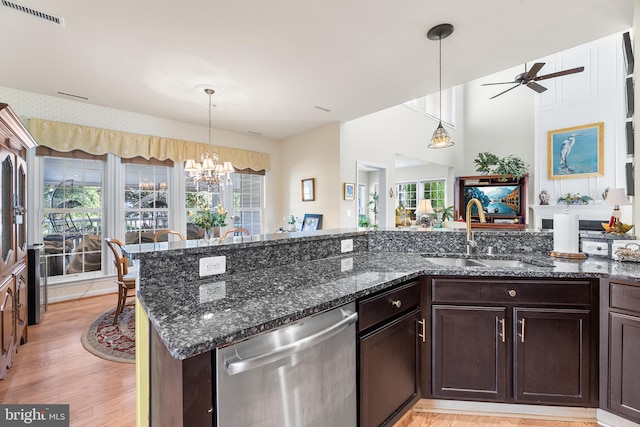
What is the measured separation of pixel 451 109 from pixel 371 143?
12.7 ft

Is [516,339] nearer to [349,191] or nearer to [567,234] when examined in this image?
[567,234]

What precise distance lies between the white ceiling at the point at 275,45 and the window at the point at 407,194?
5688 millimetres

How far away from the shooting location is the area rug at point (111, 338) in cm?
254

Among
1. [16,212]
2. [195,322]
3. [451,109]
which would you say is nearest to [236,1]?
[195,322]

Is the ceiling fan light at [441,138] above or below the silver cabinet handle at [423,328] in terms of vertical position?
above

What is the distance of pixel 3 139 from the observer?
6.77 feet

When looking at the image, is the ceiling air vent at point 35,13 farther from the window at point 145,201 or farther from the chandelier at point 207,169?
the window at point 145,201

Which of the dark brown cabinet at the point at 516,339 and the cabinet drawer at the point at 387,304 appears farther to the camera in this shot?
the dark brown cabinet at the point at 516,339

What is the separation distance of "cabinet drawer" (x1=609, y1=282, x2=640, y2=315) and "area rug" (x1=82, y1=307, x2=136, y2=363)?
330cm

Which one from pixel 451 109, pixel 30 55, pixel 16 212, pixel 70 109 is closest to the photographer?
pixel 16 212

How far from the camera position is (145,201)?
188 inches

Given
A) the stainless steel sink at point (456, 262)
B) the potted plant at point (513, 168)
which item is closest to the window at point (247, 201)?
the stainless steel sink at point (456, 262)

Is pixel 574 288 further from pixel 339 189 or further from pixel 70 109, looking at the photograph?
pixel 70 109
